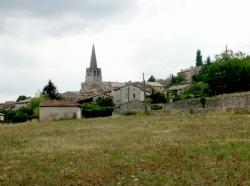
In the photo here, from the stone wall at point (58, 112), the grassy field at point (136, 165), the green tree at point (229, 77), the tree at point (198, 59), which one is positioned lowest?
the grassy field at point (136, 165)

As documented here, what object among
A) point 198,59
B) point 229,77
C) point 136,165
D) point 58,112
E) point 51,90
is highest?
point 198,59

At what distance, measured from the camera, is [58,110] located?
8006 cm

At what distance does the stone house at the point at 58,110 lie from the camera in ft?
259

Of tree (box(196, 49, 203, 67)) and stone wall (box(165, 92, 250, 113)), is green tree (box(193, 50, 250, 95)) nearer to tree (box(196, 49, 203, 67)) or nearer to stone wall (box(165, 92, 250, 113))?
stone wall (box(165, 92, 250, 113))

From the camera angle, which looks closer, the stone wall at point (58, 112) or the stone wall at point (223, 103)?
the stone wall at point (223, 103)

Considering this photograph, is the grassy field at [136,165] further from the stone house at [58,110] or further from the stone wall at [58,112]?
the stone house at [58,110]

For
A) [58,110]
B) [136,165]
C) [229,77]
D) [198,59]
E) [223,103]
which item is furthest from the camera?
→ [198,59]

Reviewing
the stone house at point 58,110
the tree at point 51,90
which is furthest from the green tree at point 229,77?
the tree at point 51,90

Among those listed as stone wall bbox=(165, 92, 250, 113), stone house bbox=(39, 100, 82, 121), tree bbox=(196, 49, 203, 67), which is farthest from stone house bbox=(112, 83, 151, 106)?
tree bbox=(196, 49, 203, 67)

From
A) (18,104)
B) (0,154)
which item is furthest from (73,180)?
(18,104)

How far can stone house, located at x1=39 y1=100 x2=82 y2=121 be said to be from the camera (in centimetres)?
7906

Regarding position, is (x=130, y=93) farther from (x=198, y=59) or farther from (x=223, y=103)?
(x=223, y=103)

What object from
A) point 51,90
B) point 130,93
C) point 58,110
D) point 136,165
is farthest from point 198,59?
point 136,165

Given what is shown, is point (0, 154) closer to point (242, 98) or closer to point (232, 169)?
point (232, 169)
